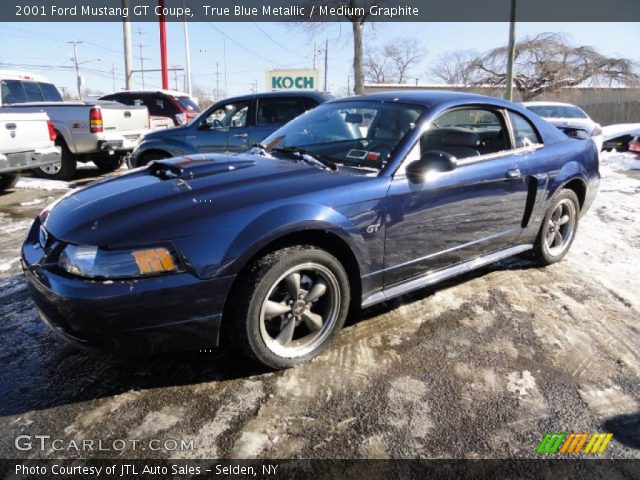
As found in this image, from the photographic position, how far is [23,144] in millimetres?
7020

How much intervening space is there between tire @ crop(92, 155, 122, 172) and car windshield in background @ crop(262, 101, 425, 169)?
739 centimetres

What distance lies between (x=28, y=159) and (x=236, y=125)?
3.15 metres

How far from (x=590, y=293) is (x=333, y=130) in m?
2.42

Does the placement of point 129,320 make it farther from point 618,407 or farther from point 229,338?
point 618,407

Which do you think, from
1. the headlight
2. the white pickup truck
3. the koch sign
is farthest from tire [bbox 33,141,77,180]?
the koch sign

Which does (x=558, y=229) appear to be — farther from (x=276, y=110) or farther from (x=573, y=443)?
(x=276, y=110)

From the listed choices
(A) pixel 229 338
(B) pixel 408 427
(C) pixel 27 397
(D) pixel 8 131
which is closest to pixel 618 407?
(B) pixel 408 427

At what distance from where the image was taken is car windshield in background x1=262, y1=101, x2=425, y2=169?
3.14m

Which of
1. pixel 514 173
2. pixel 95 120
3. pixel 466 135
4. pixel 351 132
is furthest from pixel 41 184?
pixel 514 173

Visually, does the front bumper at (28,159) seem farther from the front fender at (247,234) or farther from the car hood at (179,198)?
the front fender at (247,234)

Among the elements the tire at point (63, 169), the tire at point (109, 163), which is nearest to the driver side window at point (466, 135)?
the tire at point (63, 169)

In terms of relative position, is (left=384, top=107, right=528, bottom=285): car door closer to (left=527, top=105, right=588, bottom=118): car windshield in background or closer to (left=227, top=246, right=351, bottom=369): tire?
(left=227, top=246, right=351, bottom=369): tire

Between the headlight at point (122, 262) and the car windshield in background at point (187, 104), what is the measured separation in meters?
10.7

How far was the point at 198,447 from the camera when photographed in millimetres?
2066
